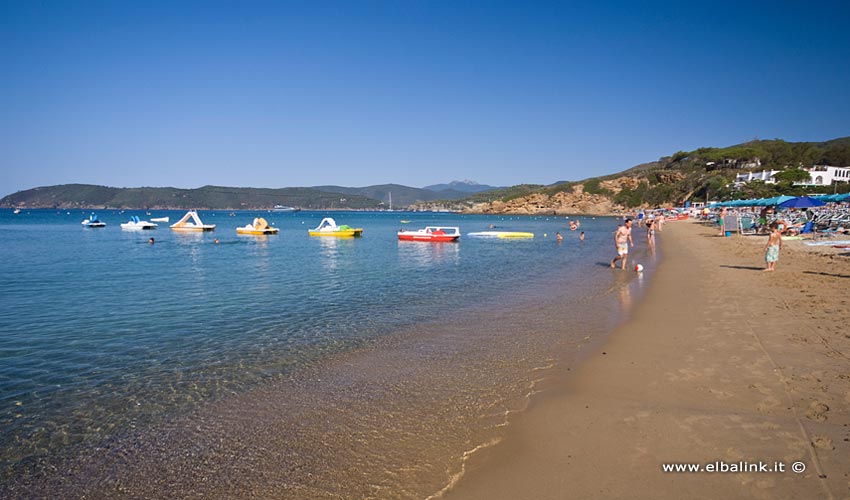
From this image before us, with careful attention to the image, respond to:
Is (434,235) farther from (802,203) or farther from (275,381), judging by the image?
(275,381)

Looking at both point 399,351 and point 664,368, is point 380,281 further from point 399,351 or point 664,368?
point 664,368

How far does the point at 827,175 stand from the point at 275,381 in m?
107

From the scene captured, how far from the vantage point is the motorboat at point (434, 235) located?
38.5 metres

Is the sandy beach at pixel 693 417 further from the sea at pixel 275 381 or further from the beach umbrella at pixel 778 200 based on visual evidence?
the beach umbrella at pixel 778 200

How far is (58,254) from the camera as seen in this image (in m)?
30.5

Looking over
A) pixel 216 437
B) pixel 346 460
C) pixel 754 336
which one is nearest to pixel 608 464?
pixel 346 460

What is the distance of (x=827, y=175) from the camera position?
269 feet

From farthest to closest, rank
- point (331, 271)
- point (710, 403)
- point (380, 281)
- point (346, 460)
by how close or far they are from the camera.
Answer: point (331, 271) < point (380, 281) < point (710, 403) < point (346, 460)

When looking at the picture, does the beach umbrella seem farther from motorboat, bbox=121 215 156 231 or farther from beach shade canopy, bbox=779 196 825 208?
motorboat, bbox=121 215 156 231

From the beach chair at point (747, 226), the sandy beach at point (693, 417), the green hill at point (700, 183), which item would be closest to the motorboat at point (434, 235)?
the beach chair at point (747, 226)

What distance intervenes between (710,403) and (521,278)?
1230 centimetres

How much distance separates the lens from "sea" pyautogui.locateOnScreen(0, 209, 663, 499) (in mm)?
4590

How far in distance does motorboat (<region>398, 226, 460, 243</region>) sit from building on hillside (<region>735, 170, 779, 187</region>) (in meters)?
71.5

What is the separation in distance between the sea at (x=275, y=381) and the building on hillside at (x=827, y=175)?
293ft
